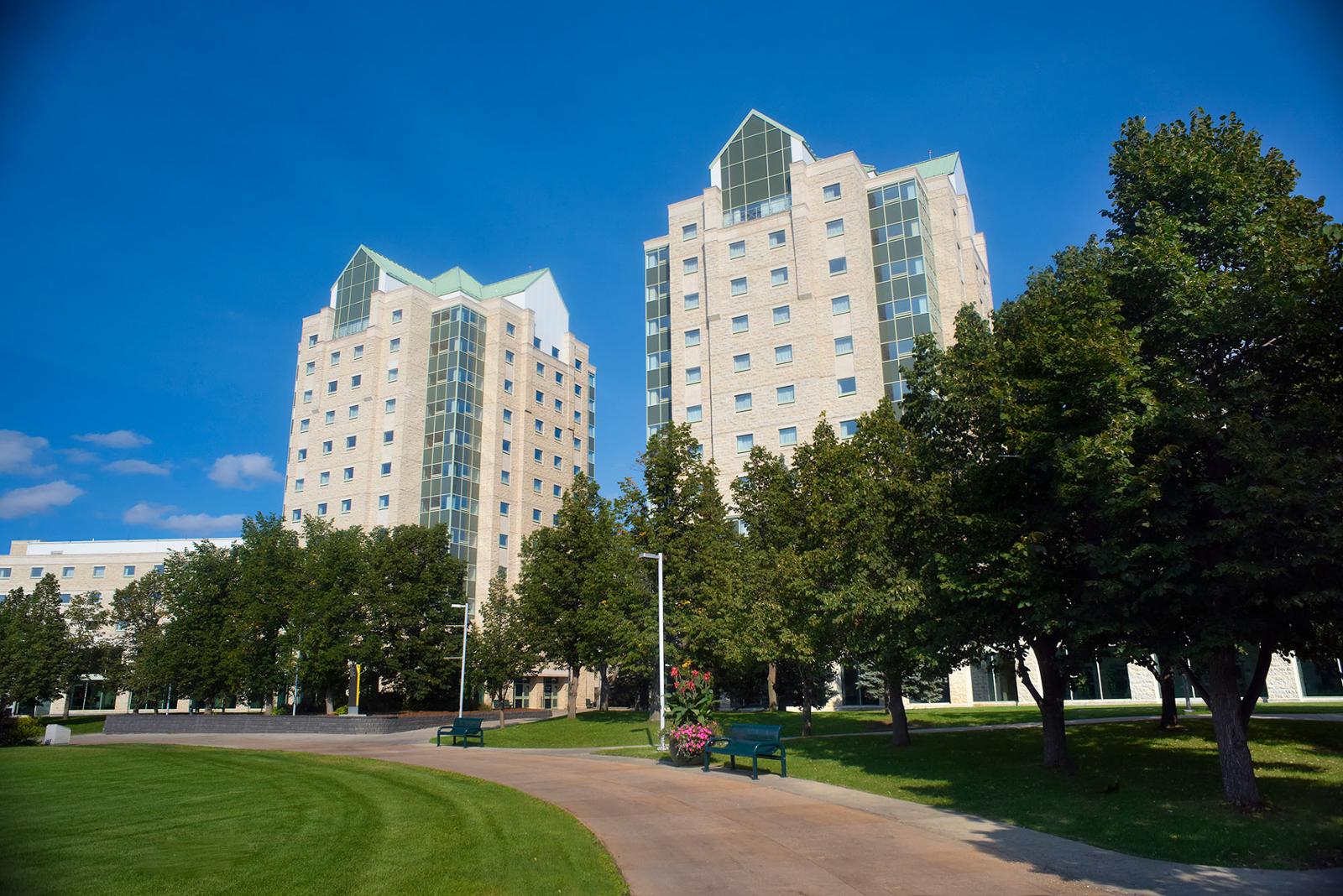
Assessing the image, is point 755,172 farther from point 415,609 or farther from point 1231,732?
point 1231,732

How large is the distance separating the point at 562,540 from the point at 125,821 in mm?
35590

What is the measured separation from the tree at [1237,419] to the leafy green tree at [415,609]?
46.8 meters

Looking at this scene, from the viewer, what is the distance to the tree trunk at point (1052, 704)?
1919 cm

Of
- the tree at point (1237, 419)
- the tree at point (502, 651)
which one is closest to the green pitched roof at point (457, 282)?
the tree at point (502, 651)

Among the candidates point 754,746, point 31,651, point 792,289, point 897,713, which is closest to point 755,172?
point 792,289

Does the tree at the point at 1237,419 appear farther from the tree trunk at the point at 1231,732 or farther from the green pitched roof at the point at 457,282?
the green pitched roof at the point at 457,282

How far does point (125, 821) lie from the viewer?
44.2 feet

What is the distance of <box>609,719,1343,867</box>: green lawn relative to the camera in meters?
11.5

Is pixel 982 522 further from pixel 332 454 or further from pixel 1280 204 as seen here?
pixel 332 454

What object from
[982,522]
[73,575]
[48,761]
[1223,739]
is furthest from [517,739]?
[73,575]

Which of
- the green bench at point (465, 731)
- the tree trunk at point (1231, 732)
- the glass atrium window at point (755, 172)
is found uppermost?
the glass atrium window at point (755, 172)

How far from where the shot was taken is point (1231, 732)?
14.0m

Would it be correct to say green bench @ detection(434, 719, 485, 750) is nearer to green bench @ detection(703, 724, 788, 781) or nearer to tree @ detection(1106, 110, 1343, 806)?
green bench @ detection(703, 724, 788, 781)

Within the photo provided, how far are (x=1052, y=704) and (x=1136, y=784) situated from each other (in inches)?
137
